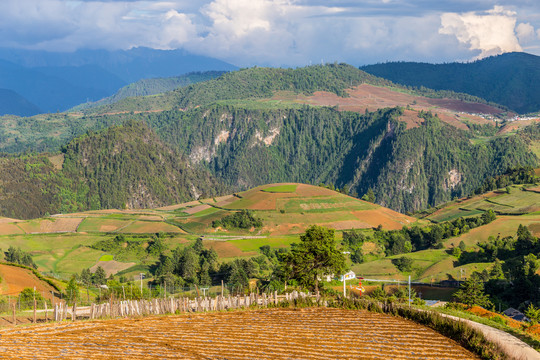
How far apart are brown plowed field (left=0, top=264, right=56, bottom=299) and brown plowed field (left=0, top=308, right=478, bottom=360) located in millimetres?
35887

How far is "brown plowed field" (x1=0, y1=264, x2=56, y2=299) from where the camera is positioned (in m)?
84.8

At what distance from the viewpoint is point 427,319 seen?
4988 centimetres

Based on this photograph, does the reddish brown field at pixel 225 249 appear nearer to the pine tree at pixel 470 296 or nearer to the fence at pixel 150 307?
the pine tree at pixel 470 296

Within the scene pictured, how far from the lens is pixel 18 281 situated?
89.3 m

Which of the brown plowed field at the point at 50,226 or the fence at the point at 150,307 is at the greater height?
the brown plowed field at the point at 50,226

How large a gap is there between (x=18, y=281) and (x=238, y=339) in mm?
52471

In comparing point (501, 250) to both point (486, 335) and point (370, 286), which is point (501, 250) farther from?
point (486, 335)

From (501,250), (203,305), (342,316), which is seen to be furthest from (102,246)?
(342,316)

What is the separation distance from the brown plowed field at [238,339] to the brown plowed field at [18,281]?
1413 inches

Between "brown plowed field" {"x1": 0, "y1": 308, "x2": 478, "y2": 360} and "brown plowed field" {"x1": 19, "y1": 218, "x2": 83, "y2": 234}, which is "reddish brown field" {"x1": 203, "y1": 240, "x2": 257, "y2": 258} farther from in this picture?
"brown plowed field" {"x1": 0, "y1": 308, "x2": 478, "y2": 360}

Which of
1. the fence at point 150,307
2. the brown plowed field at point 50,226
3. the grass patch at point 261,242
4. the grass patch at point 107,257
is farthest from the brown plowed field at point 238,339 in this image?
the brown plowed field at point 50,226

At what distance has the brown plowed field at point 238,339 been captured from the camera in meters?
42.9

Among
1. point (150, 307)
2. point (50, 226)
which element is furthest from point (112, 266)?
point (150, 307)

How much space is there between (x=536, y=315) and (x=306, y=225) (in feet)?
346
